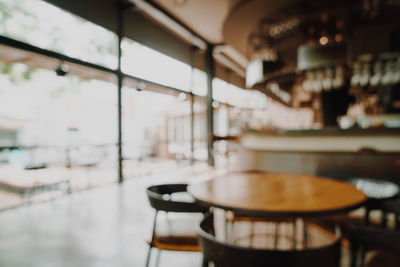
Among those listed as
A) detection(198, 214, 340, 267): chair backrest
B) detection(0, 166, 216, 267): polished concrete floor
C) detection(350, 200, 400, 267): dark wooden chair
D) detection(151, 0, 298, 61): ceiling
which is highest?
detection(151, 0, 298, 61): ceiling

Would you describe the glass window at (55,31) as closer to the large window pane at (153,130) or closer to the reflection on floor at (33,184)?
the large window pane at (153,130)

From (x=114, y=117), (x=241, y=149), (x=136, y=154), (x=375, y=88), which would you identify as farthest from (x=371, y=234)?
(x=375, y=88)

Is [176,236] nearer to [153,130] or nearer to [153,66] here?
[153,66]

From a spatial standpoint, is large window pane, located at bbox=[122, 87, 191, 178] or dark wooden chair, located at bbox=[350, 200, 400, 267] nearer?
dark wooden chair, located at bbox=[350, 200, 400, 267]

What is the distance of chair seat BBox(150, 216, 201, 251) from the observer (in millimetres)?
1689

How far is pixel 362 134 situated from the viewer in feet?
11.8

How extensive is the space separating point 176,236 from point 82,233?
70.3 inches

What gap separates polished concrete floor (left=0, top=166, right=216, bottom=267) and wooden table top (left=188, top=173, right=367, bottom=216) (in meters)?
0.93

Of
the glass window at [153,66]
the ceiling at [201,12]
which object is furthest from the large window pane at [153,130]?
the ceiling at [201,12]

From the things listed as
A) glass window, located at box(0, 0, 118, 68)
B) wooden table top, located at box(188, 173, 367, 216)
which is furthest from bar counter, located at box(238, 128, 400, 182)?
glass window, located at box(0, 0, 118, 68)

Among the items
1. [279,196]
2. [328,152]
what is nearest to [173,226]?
[279,196]

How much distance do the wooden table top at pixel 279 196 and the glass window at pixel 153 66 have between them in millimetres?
4592

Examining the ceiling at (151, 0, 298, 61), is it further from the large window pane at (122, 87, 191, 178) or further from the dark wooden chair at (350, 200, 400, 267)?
the dark wooden chair at (350, 200, 400, 267)

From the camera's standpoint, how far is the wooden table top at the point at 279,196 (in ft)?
4.45
